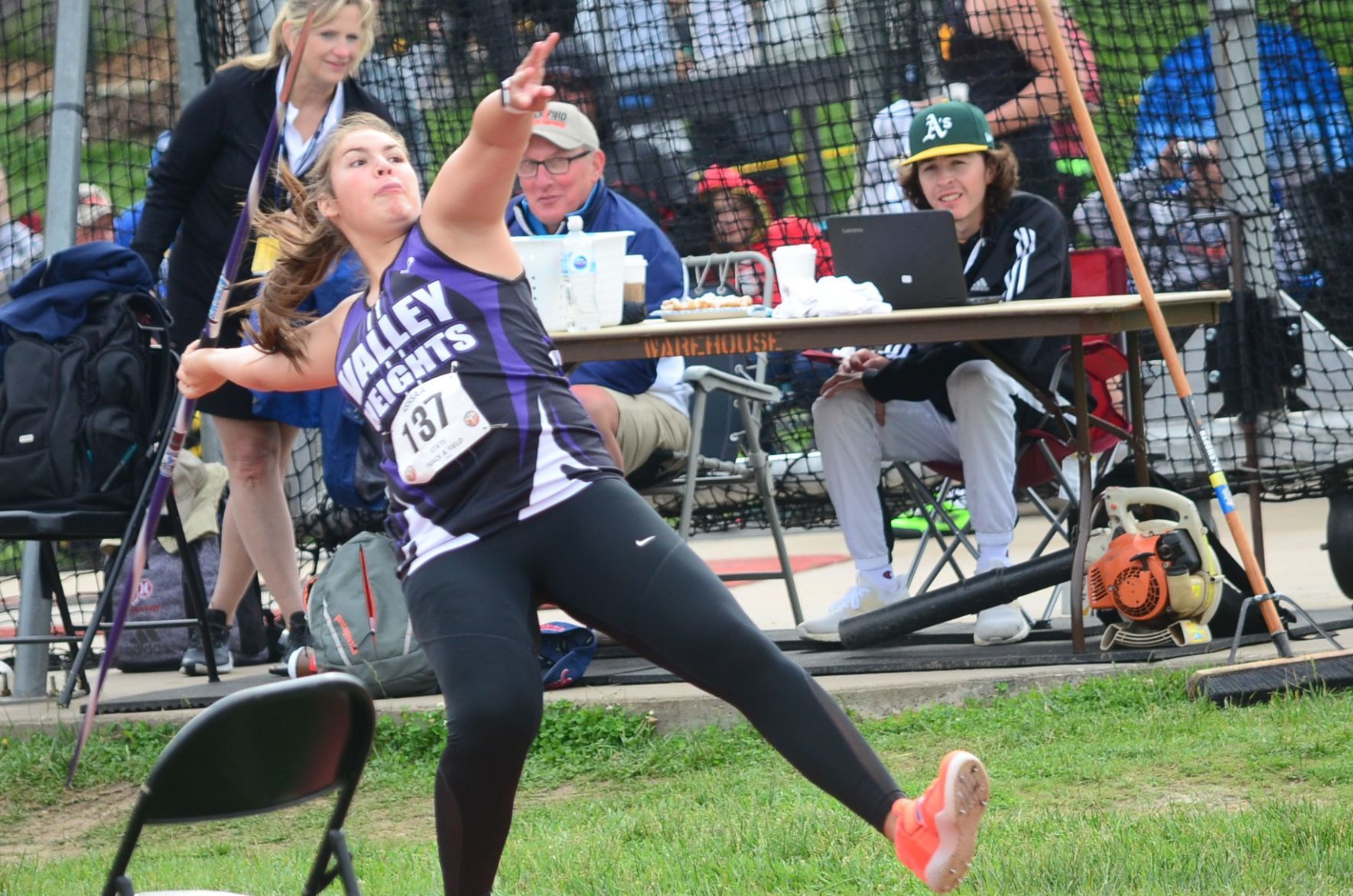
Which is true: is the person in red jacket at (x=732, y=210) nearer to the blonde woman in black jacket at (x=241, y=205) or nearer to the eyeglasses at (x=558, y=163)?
the eyeglasses at (x=558, y=163)

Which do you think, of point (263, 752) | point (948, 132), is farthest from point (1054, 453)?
point (263, 752)

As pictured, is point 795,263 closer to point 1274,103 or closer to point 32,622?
point 32,622

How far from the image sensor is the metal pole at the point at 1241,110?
268 inches

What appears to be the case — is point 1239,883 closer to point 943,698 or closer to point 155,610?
point 943,698

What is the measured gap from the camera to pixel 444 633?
109 inches

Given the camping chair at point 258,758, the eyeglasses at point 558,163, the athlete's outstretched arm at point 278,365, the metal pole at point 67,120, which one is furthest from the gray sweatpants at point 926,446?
the camping chair at point 258,758

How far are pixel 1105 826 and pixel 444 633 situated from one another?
54.7 inches

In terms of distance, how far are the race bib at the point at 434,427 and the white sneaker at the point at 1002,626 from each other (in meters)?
2.64

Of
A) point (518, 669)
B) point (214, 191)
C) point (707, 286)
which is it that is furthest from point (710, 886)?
point (707, 286)

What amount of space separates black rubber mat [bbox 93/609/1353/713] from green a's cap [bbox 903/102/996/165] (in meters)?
1.53

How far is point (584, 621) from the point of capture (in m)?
2.89

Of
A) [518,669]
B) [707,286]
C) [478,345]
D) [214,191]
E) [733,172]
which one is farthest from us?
[733,172]

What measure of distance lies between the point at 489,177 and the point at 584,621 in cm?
77

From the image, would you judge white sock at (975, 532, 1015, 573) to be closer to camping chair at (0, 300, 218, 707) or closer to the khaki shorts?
the khaki shorts
